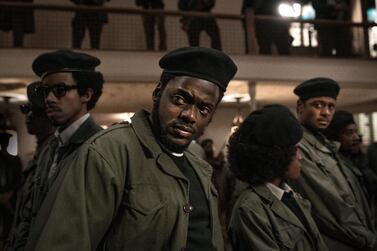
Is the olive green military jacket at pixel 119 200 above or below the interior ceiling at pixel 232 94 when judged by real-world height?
below

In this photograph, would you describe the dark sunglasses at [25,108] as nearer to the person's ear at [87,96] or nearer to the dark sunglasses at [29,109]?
the dark sunglasses at [29,109]

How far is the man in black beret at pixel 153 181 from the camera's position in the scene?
1209 millimetres

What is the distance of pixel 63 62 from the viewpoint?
2.20 metres

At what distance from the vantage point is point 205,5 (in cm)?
822

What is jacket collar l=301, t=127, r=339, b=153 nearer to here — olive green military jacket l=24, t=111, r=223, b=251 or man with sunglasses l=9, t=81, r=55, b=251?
olive green military jacket l=24, t=111, r=223, b=251

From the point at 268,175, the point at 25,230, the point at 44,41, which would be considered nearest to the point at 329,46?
the point at 44,41

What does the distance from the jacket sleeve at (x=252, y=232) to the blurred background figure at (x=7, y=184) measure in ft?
10.1

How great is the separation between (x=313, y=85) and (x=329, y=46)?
7984mm

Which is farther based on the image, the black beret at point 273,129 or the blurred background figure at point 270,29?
the blurred background figure at point 270,29

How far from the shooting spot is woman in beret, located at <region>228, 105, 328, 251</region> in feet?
6.34

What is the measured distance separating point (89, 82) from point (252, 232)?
3.97 ft

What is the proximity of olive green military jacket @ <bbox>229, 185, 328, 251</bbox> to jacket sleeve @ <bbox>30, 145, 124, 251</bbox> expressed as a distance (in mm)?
868

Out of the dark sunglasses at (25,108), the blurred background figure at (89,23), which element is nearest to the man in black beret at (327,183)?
the dark sunglasses at (25,108)

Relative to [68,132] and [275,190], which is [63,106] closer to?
[68,132]
